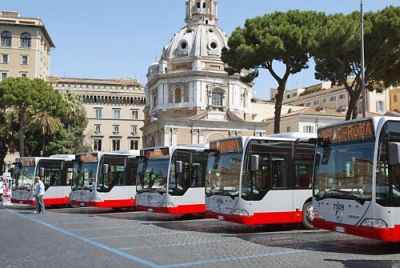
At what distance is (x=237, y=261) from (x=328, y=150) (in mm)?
3212

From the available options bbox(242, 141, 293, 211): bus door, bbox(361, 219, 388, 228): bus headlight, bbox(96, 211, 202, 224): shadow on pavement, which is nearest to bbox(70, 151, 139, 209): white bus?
bbox(96, 211, 202, 224): shadow on pavement

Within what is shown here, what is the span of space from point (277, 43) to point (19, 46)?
62197mm

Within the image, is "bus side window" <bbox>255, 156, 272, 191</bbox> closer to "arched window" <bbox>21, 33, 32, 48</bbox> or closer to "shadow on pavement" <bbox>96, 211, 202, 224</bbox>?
"shadow on pavement" <bbox>96, 211, 202, 224</bbox>

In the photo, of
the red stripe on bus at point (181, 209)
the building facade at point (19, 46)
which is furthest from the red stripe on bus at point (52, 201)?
the building facade at point (19, 46)

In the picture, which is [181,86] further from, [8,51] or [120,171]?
[120,171]

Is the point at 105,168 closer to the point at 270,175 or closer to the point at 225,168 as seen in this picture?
the point at 225,168

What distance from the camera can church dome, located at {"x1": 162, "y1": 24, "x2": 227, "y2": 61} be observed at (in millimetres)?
78812

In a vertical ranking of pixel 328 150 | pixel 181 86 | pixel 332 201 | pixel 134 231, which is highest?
pixel 181 86

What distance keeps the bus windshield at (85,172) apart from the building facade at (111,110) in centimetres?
7549

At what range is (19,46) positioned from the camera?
80750mm

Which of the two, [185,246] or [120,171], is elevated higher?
[120,171]

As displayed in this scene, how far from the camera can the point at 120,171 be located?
20078mm

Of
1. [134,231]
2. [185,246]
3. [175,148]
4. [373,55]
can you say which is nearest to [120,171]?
[175,148]

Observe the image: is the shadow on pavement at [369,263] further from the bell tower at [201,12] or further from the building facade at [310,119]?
the bell tower at [201,12]
